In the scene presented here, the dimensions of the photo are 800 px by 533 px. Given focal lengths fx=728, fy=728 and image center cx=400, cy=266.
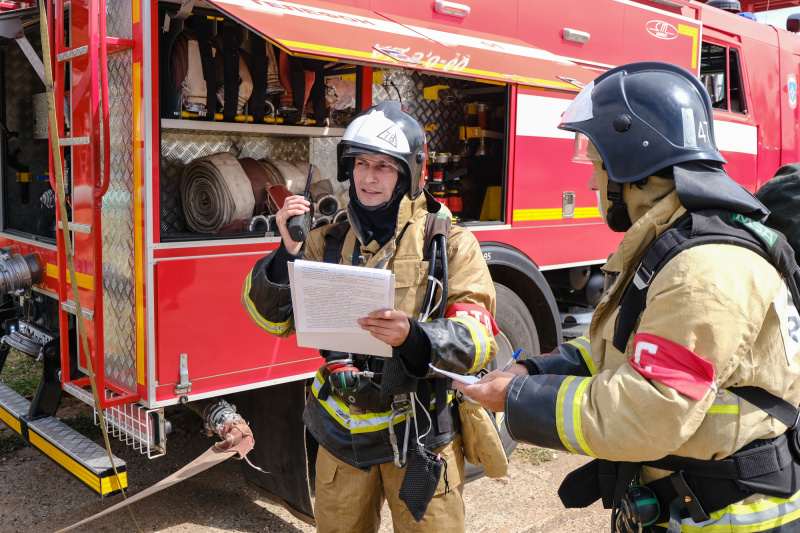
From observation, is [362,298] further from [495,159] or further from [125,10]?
[495,159]

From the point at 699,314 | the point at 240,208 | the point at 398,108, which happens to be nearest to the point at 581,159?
the point at 398,108

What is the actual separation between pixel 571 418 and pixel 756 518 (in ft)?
1.71

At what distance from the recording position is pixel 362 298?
6.54 feet

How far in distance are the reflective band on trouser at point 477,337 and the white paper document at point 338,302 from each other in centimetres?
24

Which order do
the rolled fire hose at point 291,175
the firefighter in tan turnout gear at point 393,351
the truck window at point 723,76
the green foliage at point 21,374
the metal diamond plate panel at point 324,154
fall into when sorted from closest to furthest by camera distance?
the firefighter in tan turnout gear at point 393,351
the rolled fire hose at point 291,175
the metal diamond plate panel at point 324,154
the green foliage at point 21,374
the truck window at point 723,76

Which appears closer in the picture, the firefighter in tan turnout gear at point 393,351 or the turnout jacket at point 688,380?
the turnout jacket at point 688,380

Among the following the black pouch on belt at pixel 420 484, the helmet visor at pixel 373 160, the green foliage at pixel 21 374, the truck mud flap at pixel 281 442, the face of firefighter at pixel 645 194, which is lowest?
the green foliage at pixel 21 374

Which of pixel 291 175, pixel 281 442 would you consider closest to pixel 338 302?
pixel 281 442

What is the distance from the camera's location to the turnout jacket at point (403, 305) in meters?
2.24

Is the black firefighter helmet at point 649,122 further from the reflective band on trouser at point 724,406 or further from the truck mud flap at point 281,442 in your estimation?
the truck mud flap at point 281,442

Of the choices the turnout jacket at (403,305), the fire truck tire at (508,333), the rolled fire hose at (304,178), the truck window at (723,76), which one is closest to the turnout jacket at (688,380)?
the turnout jacket at (403,305)

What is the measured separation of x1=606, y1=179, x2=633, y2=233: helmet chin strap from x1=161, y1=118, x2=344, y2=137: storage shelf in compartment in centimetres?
205

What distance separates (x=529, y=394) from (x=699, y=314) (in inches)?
14.7

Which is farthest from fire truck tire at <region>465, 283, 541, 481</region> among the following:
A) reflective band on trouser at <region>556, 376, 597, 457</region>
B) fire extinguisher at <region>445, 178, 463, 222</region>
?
reflective band on trouser at <region>556, 376, 597, 457</region>
